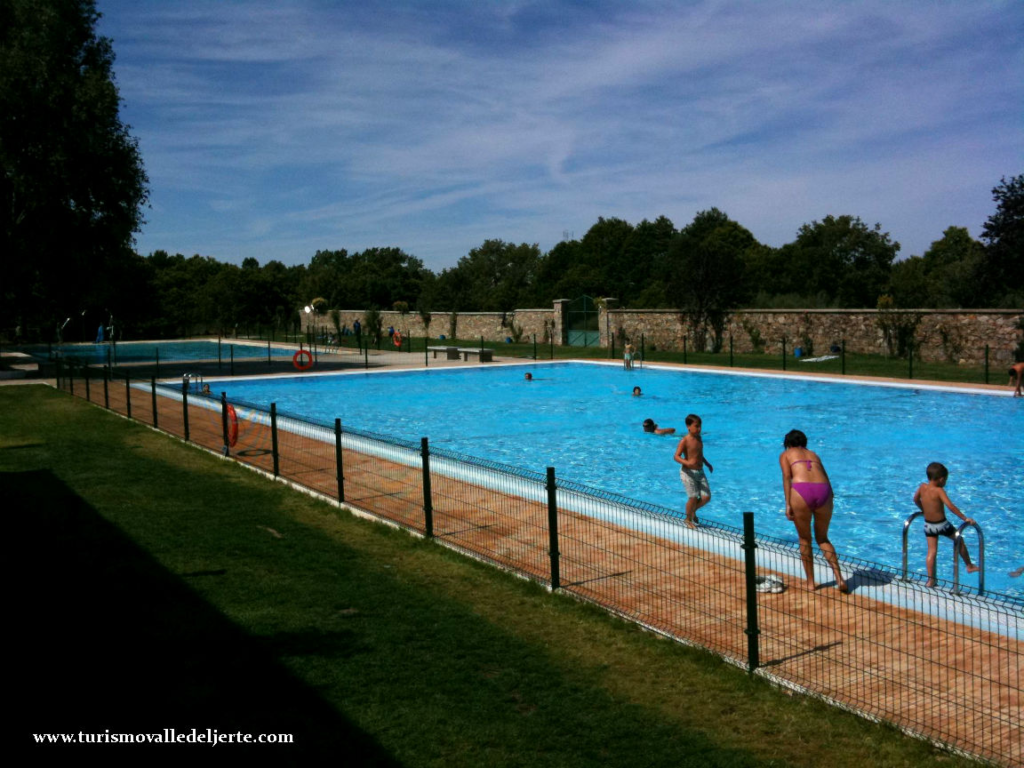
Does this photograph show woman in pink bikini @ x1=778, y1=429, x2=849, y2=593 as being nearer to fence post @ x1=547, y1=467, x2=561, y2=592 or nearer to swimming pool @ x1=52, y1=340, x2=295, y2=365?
fence post @ x1=547, y1=467, x2=561, y2=592

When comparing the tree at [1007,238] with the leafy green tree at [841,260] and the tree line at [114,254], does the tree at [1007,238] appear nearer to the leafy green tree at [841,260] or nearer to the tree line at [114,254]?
the tree line at [114,254]

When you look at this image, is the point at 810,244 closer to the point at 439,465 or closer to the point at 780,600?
the point at 439,465

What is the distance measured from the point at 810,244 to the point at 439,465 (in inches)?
3351

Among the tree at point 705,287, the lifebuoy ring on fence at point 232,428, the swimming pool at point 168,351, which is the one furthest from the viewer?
the swimming pool at point 168,351

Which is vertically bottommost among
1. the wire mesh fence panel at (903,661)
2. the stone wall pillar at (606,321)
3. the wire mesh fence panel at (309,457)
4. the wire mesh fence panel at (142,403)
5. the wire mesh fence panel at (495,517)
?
the wire mesh fence panel at (903,661)

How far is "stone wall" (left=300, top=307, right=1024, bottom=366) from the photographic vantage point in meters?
34.9

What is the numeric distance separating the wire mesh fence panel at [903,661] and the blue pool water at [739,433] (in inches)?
149

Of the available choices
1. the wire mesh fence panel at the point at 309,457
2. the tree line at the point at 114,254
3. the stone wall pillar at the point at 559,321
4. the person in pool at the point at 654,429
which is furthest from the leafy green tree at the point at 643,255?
the wire mesh fence panel at the point at 309,457

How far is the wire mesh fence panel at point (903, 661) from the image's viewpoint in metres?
5.74

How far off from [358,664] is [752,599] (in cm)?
308

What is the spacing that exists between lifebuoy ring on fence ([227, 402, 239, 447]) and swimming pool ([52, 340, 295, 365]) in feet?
108

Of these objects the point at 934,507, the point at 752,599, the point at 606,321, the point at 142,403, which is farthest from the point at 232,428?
the point at 606,321

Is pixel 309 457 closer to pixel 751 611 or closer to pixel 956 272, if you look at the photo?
pixel 751 611

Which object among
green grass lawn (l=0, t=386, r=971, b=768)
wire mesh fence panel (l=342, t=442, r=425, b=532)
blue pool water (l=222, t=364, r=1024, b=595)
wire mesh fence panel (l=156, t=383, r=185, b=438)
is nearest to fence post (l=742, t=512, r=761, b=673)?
green grass lawn (l=0, t=386, r=971, b=768)
